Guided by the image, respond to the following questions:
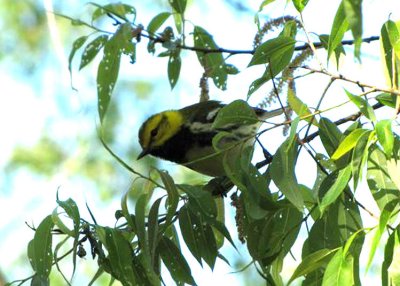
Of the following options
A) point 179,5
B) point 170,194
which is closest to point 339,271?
point 170,194

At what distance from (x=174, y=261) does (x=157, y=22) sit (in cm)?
85

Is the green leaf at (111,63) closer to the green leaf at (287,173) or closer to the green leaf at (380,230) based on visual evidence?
the green leaf at (287,173)

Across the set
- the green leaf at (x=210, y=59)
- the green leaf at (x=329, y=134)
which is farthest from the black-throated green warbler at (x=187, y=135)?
the green leaf at (x=329, y=134)

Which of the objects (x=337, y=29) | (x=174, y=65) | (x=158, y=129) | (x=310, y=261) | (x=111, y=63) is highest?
(x=158, y=129)

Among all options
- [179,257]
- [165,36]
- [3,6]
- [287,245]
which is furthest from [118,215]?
[3,6]

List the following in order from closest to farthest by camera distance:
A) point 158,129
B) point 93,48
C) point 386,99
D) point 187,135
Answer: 1. point 386,99
2. point 93,48
3. point 187,135
4. point 158,129

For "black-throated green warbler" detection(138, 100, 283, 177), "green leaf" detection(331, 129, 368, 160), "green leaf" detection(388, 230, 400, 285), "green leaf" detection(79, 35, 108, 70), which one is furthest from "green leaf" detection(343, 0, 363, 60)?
"black-throated green warbler" detection(138, 100, 283, 177)

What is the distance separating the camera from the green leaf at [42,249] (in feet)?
7.31

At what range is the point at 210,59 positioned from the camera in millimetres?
3000

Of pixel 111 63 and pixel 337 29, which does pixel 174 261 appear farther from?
pixel 337 29

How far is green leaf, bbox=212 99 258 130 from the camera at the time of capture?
7.16 feet

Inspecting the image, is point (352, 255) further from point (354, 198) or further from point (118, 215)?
point (118, 215)

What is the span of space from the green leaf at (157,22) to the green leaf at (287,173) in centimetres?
77

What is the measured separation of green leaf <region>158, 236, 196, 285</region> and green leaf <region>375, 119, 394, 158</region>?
81 cm
